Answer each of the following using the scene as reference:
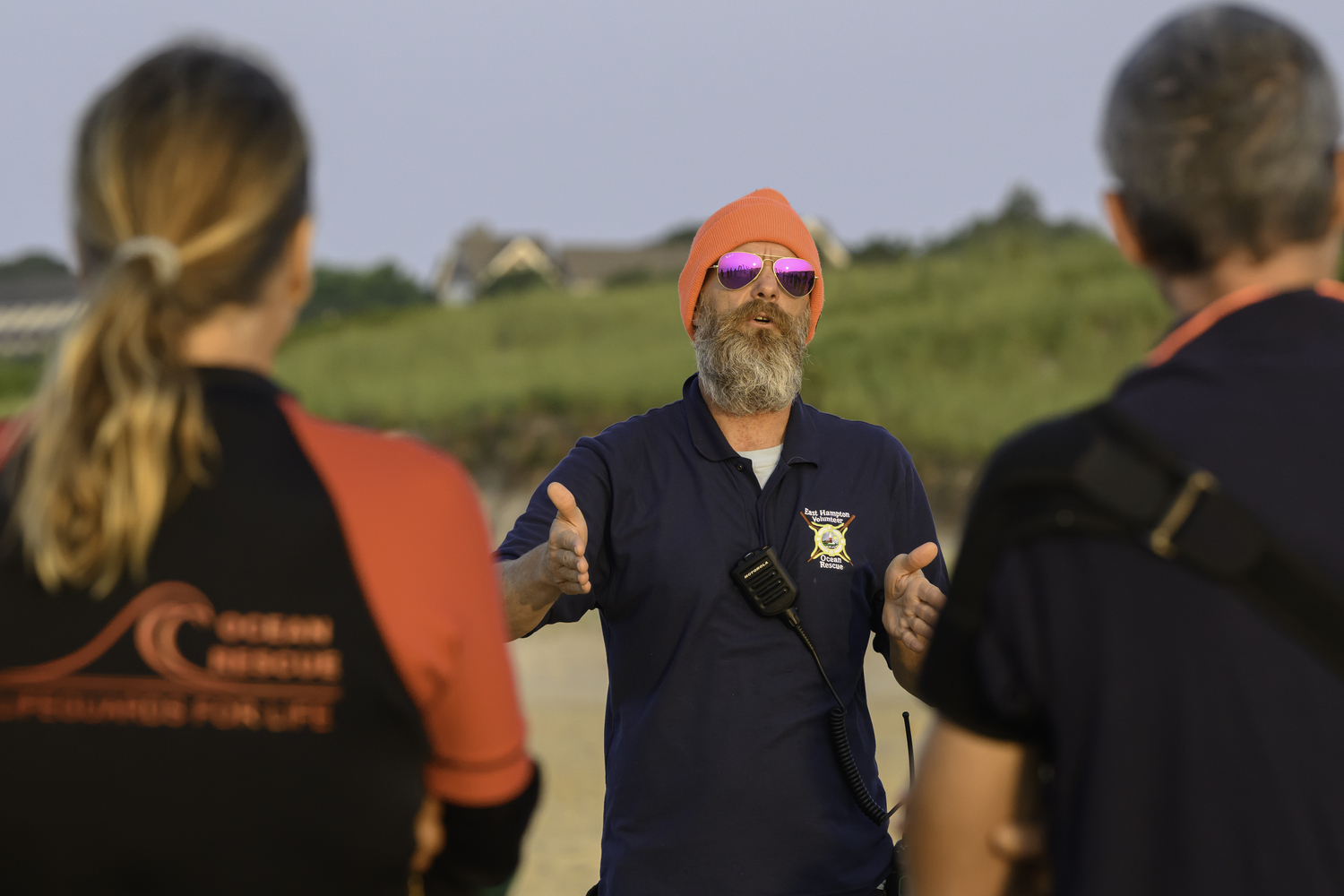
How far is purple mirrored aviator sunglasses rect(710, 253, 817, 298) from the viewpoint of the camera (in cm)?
368

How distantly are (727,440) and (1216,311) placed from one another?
6.40ft

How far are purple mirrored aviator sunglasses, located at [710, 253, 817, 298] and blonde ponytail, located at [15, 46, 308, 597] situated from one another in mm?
2153

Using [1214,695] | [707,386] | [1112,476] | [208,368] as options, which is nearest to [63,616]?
[208,368]

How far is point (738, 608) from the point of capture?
10.2 feet

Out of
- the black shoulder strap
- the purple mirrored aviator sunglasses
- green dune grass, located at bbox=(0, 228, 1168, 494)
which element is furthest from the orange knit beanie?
green dune grass, located at bbox=(0, 228, 1168, 494)

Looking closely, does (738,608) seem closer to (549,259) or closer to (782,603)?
(782,603)

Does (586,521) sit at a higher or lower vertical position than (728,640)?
higher

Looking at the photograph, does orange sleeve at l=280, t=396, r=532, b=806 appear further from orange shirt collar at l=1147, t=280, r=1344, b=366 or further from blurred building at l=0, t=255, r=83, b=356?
blurred building at l=0, t=255, r=83, b=356

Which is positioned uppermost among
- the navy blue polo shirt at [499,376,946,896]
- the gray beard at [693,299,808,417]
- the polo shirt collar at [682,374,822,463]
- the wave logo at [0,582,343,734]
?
the wave logo at [0,582,343,734]

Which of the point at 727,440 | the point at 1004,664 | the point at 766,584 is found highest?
the point at 1004,664

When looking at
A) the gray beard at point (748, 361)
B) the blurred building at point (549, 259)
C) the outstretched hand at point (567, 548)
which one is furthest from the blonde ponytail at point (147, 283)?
the blurred building at point (549, 259)

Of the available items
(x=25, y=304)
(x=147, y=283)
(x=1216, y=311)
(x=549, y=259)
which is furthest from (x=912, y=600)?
(x=549, y=259)

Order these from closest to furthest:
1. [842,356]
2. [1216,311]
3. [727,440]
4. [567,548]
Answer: [1216,311] < [567,548] < [727,440] < [842,356]

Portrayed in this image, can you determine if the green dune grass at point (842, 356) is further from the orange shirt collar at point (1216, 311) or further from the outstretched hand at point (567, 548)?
the orange shirt collar at point (1216, 311)
